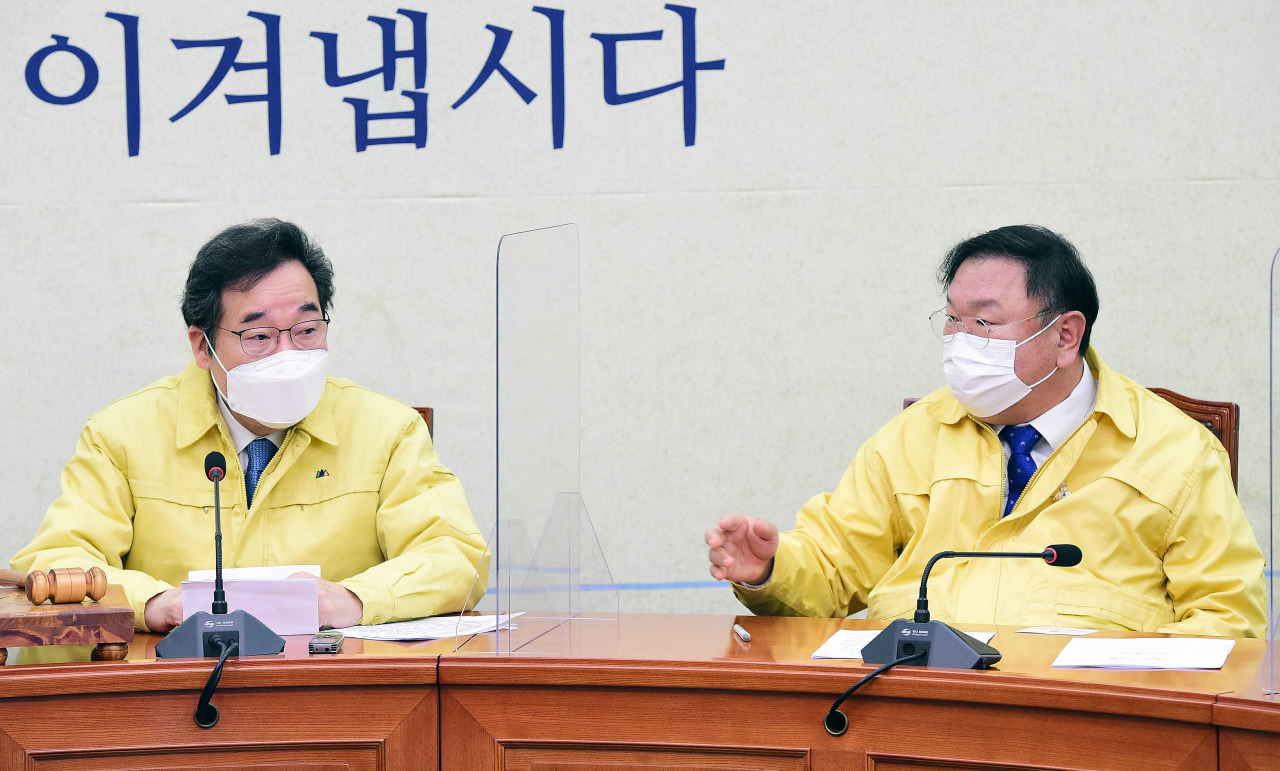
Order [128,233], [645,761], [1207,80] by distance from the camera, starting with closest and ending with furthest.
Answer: [645,761] → [1207,80] → [128,233]

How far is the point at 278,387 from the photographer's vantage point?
242cm

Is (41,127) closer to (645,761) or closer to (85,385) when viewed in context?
(85,385)

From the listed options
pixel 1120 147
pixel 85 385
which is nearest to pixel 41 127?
pixel 85 385

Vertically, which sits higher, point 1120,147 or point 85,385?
point 1120,147

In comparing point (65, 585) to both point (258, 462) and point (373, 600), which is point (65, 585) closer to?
point (373, 600)

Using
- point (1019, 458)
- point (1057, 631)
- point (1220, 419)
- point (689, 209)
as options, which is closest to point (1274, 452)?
point (1057, 631)

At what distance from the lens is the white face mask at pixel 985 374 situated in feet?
7.93

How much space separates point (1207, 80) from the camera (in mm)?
3295

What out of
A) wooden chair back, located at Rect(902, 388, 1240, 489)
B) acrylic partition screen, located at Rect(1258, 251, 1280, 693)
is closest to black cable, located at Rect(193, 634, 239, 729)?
acrylic partition screen, located at Rect(1258, 251, 1280, 693)

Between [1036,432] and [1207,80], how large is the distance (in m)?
1.40

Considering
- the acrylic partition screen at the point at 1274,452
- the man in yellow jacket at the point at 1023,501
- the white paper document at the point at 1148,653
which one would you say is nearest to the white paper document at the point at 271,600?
the man in yellow jacket at the point at 1023,501

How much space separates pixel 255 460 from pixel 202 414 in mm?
138

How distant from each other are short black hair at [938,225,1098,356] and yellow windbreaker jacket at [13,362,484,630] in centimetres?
119

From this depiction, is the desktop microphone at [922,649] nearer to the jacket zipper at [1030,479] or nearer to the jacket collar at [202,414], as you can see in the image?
the jacket zipper at [1030,479]
